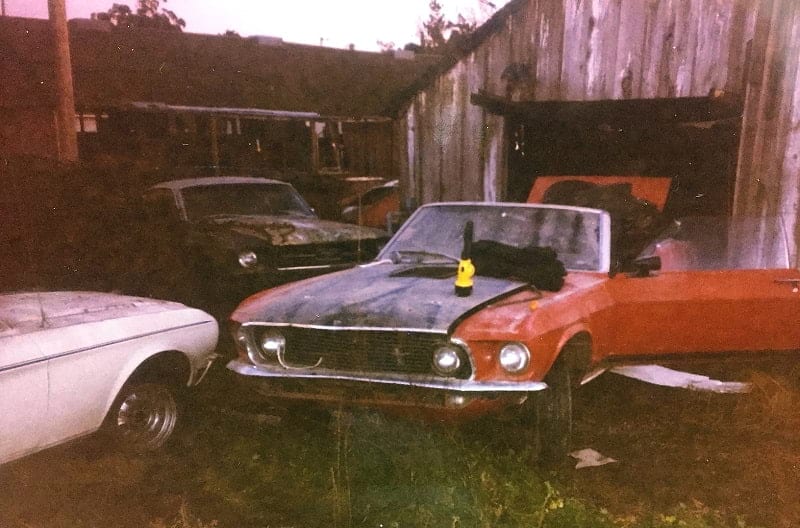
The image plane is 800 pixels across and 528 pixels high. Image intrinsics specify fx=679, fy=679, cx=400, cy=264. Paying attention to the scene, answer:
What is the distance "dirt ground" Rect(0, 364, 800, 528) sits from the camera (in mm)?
3697

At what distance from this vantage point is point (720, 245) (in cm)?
531

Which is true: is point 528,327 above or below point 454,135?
below

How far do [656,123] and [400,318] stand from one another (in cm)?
706

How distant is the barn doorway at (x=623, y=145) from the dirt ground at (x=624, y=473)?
443cm

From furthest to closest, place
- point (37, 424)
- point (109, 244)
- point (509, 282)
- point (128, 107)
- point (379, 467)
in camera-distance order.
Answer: point (128, 107), point (109, 244), point (509, 282), point (379, 467), point (37, 424)

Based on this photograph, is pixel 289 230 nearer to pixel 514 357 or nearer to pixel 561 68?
pixel 514 357

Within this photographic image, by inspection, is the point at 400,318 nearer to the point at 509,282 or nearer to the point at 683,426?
the point at 509,282

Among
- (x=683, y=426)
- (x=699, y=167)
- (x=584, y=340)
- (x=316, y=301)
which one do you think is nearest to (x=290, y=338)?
(x=316, y=301)

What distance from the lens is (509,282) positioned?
14.5 ft

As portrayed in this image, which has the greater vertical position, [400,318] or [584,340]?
[400,318]

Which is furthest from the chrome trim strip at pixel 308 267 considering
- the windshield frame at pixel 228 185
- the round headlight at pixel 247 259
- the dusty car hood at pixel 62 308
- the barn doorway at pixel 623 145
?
the barn doorway at pixel 623 145

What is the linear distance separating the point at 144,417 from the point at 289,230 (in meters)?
3.25

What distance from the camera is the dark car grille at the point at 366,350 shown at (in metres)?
3.82

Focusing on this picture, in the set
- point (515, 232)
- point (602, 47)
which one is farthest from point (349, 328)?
point (602, 47)
